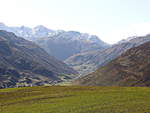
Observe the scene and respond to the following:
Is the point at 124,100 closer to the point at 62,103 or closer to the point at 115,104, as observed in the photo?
the point at 115,104

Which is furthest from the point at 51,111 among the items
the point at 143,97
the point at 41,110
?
the point at 143,97

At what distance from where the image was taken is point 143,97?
54.9m

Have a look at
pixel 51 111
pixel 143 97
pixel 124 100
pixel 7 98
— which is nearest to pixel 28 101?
pixel 7 98

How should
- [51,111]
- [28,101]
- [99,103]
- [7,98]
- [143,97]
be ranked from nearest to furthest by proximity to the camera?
[51,111]
[99,103]
[143,97]
[28,101]
[7,98]

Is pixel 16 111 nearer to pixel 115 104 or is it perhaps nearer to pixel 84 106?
pixel 84 106

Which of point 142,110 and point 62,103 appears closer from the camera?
point 142,110

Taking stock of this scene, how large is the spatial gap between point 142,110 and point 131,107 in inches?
115

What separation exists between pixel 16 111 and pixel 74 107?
11539mm

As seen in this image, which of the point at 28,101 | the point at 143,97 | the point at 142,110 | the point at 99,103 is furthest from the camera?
the point at 28,101

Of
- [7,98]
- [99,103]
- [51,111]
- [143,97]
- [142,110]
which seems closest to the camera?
[142,110]

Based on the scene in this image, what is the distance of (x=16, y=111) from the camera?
47906 mm

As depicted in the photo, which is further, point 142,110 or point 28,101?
point 28,101

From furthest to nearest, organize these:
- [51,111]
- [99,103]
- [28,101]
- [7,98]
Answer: [7,98], [28,101], [99,103], [51,111]

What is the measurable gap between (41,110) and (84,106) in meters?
8.47
